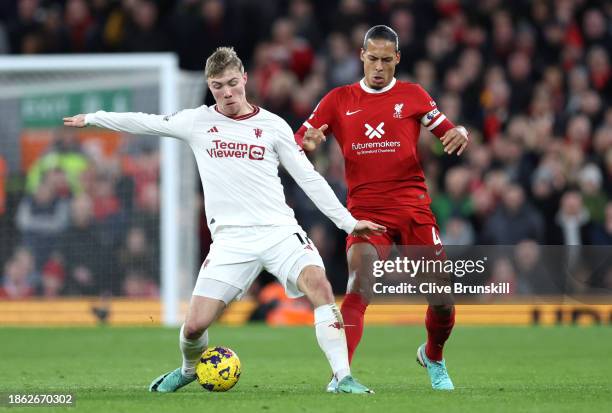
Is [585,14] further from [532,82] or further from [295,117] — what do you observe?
[295,117]

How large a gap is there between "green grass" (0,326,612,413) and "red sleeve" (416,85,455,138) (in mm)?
1768

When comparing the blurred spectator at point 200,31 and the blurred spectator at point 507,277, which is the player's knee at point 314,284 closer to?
the blurred spectator at point 507,277

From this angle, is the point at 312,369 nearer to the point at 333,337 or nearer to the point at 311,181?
the point at 333,337

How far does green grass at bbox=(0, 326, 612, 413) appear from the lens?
801 centimetres

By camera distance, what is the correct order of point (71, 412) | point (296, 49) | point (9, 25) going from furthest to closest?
point (9, 25), point (296, 49), point (71, 412)

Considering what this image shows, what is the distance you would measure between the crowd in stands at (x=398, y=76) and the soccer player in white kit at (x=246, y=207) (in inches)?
334

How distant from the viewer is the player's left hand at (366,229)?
8.48 m

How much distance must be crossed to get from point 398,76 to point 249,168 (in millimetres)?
10406

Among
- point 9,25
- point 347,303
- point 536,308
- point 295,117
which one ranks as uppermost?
point 9,25

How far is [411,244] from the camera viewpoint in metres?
9.27

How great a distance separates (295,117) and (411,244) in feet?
29.8

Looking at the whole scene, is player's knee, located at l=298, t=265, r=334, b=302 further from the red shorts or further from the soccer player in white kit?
the red shorts

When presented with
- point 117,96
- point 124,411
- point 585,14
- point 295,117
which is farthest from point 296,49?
point 124,411

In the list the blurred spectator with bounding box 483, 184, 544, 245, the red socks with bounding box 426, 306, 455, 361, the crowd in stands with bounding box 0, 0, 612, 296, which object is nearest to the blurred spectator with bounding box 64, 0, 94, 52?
the crowd in stands with bounding box 0, 0, 612, 296
